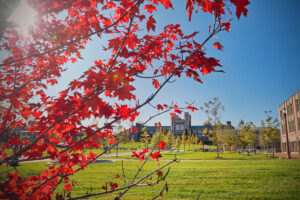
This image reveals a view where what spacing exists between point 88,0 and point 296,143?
43.0m

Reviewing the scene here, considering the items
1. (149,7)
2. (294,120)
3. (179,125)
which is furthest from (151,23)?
(179,125)

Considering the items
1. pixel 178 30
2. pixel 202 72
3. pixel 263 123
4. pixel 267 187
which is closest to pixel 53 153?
pixel 202 72

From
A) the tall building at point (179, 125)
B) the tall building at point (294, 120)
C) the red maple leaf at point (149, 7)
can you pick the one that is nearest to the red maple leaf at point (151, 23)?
the red maple leaf at point (149, 7)

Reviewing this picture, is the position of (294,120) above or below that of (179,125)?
above

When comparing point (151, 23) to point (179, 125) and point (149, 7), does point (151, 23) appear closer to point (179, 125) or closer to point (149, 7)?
point (149, 7)

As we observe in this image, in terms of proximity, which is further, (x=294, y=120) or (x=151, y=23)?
(x=294, y=120)

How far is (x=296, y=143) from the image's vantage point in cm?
3312

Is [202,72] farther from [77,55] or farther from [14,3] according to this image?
[77,55]

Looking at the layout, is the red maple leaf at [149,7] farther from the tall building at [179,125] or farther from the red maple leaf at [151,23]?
the tall building at [179,125]

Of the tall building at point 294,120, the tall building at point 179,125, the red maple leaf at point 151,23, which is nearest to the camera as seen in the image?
the red maple leaf at point 151,23

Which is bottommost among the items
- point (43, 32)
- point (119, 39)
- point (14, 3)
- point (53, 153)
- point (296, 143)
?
point (296, 143)

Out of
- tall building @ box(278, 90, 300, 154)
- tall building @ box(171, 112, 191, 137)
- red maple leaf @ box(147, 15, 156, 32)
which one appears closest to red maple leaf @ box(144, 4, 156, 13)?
red maple leaf @ box(147, 15, 156, 32)

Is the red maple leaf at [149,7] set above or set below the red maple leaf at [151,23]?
above

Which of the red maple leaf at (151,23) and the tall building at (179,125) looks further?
the tall building at (179,125)
